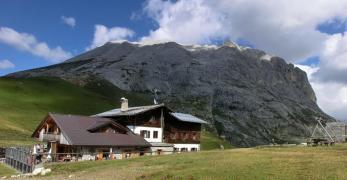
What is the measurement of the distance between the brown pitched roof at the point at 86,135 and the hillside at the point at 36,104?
72.5 ft

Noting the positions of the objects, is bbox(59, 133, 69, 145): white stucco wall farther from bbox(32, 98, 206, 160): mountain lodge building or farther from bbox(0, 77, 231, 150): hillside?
bbox(0, 77, 231, 150): hillside

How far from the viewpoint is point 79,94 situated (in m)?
183

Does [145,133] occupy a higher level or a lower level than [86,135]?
higher

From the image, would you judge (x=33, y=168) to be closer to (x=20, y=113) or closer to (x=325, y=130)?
(x=325, y=130)

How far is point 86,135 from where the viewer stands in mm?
69750

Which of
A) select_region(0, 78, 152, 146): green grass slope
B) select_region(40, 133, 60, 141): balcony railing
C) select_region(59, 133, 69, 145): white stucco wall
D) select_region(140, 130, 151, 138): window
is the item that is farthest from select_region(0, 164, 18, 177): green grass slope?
select_region(140, 130, 151, 138): window

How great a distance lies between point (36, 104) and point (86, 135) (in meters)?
82.1

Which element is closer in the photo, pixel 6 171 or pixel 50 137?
pixel 6 171

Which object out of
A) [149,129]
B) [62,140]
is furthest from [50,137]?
[149,129]

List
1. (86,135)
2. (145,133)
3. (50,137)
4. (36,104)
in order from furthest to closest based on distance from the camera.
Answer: (36,104), (145,133), (50,137), (86,135)

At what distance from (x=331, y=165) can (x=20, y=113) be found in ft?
346

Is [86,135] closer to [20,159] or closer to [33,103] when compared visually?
[20,159]

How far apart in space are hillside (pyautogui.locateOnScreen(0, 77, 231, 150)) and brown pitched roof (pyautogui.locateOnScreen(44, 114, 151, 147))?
22.1 metres

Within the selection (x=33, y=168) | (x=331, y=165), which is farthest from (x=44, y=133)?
(x=331, y=165)
